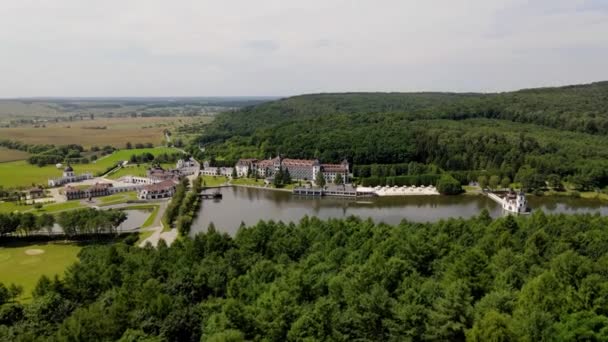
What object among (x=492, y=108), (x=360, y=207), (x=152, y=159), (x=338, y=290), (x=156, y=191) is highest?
(x=492, y=108)

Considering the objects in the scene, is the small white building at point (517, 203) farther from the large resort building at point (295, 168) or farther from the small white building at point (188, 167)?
the small white building at point (188, 167)

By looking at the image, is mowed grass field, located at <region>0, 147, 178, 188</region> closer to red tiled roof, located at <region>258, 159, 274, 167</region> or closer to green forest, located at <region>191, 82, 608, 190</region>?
green forest, located at <region>191, 82, 608, 190</region>

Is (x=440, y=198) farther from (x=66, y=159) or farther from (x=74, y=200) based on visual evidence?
(x=66, y=159)

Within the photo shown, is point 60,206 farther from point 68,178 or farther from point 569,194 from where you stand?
point 569,194

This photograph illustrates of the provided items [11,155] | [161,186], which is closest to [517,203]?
[161,186]

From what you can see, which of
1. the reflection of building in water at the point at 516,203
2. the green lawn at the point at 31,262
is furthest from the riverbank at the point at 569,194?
the green lawn at the point at 31,262
